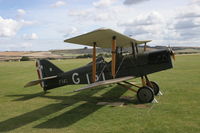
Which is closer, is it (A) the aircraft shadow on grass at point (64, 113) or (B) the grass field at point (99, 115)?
(B) the grass field at point (99, 115)

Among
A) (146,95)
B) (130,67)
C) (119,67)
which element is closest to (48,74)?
(119,67)

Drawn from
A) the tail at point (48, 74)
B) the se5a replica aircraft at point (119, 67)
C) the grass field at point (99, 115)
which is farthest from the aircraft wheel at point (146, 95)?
the tail at point (48, 74)

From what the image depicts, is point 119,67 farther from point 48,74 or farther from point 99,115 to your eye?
point 48,74

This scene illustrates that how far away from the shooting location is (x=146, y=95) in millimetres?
7770

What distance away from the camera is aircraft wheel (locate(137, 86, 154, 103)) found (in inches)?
Result: 303

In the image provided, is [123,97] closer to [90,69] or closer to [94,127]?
[90,69]

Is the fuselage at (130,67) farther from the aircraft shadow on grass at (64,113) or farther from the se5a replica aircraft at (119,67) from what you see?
the aircraft shadow on grass at (64,113)

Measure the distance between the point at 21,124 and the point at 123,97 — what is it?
4399mm

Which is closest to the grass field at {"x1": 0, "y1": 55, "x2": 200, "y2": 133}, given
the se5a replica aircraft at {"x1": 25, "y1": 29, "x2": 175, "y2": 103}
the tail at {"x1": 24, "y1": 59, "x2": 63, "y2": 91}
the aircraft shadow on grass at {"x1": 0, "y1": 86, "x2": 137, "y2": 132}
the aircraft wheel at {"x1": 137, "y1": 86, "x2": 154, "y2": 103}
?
the aircraft shadow on grass at {"x1": 0, "y1": 86, "x2": 137, "y2": 132}

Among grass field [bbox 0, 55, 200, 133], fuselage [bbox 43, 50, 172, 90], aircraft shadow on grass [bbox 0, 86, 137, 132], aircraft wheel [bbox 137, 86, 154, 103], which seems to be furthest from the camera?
fuselage [bbox 43, 50, 172, 90]

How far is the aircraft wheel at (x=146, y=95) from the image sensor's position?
7.70 m

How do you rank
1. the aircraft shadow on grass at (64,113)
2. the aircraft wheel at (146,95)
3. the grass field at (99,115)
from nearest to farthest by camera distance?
the grass field at (99,115), the aircraft shadow on grass at (64,113), the aircraft wheel at (146,95)

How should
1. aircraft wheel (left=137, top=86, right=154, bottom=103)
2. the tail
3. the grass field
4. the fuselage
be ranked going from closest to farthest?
the grass field → aircraft wheel (left=137, top=86, right=154, bottom=103) → the fuselage → the tail

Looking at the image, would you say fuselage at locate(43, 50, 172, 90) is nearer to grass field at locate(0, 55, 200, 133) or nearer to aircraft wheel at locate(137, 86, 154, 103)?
aircraft wheel at locate(137, 86, 154, 103)
